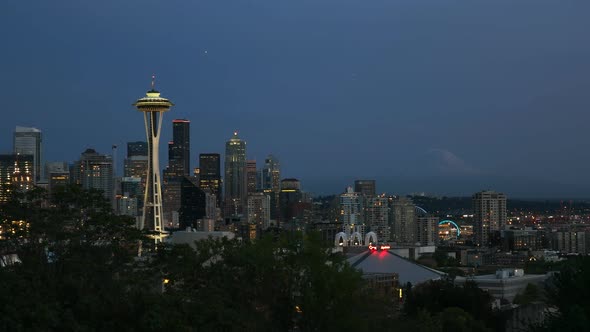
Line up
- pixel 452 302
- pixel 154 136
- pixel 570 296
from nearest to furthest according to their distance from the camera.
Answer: pixel 570 296 < pixel 452 302 < pixel 154 136

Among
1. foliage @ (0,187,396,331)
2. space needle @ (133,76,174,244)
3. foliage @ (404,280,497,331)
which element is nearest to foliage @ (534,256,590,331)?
foliage @ (0,187,396,331)

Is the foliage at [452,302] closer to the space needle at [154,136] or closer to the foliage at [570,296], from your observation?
the foliage at [570,296]

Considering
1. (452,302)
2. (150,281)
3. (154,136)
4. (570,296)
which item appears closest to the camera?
(150,281)

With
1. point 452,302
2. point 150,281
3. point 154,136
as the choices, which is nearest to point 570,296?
point 150,281

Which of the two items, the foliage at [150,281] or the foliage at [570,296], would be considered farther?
the foliage at [570,296]

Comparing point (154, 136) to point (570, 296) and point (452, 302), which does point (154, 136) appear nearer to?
point (452, 302)

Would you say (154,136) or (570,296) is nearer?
(570,296)

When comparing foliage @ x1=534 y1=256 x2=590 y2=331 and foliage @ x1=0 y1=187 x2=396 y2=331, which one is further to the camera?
foliage @ x1=534 y1=256 x2=590 y2=331

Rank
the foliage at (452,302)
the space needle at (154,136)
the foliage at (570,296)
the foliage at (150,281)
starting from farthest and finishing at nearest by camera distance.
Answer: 1. the space needle at (154,136)
2. the foliage at (452,302)
3. the foliage at (570,296)
4. the foliage at (150,281)

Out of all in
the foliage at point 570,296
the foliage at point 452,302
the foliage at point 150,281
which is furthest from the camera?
the foliage at point 452,302

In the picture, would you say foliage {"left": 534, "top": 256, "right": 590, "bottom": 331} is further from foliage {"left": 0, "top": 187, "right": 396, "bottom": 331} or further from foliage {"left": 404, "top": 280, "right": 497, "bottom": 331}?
foliage {"left": 404, "top": 280, "right": 497, "bottom": 331}

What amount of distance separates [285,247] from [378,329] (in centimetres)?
435

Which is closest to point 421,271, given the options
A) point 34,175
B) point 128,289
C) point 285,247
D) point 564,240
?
point 285,247

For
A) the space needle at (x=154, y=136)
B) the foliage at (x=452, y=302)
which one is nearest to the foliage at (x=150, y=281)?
the foliage at (x=452, y=302)
